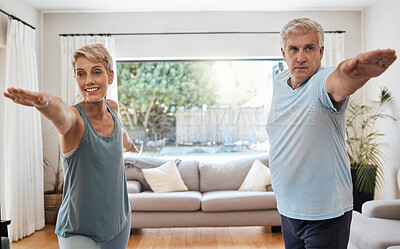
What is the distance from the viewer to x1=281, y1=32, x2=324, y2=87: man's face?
1322 millimetres

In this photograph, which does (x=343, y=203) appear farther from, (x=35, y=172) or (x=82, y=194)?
(x=35, y=172)

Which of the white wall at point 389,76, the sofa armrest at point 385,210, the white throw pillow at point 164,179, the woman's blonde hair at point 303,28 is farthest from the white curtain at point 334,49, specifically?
the woman's blonde hair at point 303,28

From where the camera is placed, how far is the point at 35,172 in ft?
14.0

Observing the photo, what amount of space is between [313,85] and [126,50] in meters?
4.16

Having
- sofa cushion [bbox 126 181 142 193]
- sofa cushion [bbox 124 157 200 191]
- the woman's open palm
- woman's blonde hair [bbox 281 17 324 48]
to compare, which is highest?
woman's blonde hair [bbox 281 17 324 48]

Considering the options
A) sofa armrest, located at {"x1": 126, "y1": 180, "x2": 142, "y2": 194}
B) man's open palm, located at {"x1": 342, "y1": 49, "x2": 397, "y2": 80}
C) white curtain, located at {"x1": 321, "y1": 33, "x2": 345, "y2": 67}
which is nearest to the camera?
man's open palm, located at {"x1": 342, "y1": 49, "x2": 397, "y2": 80}

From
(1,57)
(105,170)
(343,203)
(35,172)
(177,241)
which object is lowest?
(177,241)

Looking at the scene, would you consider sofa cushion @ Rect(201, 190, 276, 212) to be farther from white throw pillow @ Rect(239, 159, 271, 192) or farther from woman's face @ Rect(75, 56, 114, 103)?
woman's face @ Rect(75, 56, 114, 103)

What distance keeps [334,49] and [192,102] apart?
2078 millimetres

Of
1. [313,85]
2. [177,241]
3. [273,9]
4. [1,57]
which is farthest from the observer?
[273,9]

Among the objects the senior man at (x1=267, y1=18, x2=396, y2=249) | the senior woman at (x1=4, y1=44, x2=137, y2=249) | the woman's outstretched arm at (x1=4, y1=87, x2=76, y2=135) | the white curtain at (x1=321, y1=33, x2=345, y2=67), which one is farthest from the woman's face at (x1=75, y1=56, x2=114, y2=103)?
the white curtain at (x1=321, y1=33, x2=345, y2=67)

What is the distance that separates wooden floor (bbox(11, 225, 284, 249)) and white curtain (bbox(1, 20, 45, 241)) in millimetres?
235

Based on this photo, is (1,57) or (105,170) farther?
(1,57)

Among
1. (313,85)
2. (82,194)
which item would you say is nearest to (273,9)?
(313,85)
